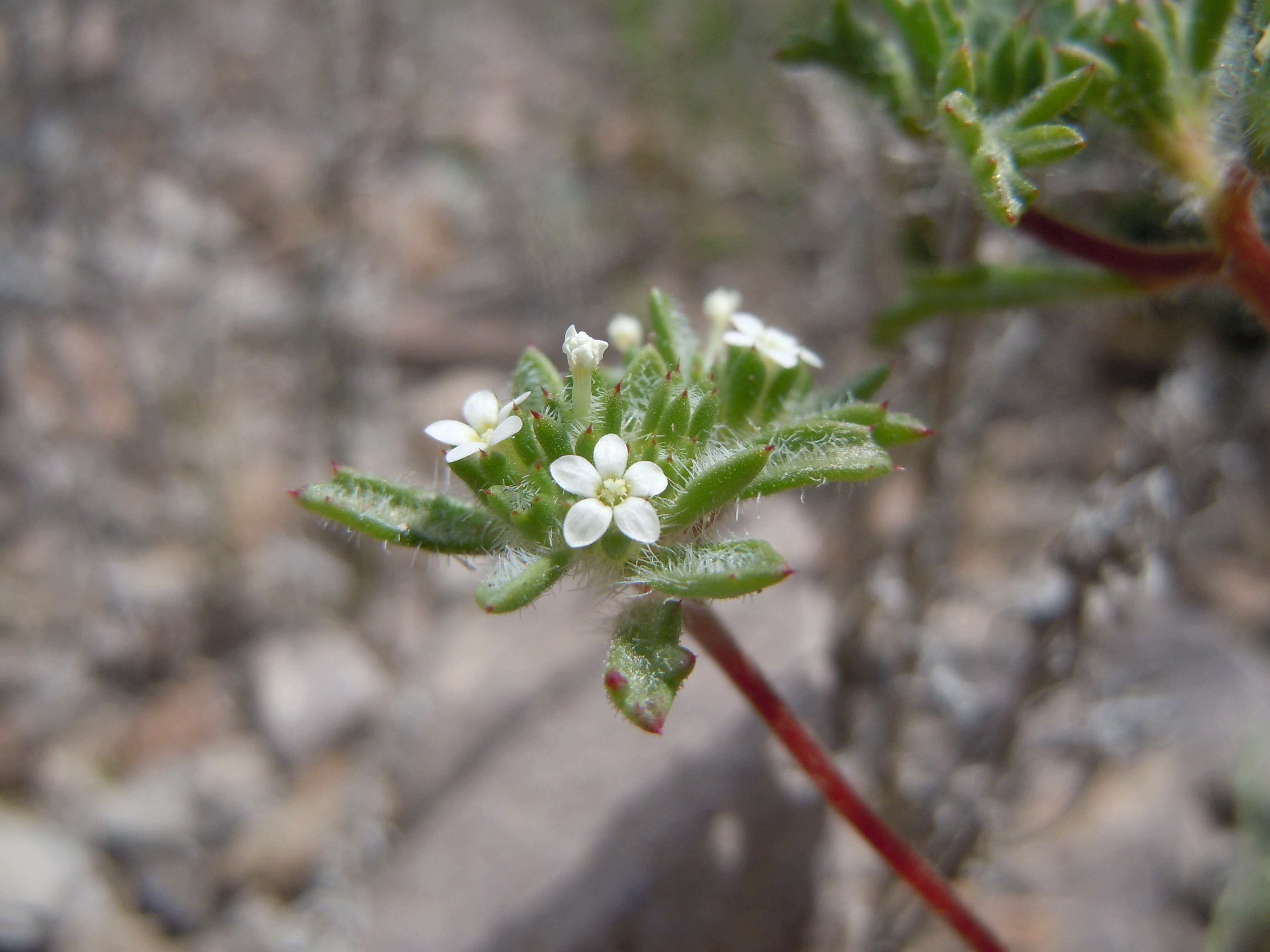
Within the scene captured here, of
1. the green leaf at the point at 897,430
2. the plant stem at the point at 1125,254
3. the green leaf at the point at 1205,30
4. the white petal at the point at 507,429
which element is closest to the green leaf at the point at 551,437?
the white petal at the point at 507,429

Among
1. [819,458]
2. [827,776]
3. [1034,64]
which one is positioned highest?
[1034,64]

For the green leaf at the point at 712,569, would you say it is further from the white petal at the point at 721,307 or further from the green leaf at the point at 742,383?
the white petal at the point at 721,307

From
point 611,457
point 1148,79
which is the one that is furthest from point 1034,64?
point 611,457

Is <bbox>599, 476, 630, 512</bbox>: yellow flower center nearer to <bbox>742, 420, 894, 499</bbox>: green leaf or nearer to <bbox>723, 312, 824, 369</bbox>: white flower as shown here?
<bbox>742, 420, 894, 499</bbox>: green leaf

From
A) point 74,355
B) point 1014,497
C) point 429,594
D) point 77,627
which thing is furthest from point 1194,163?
point 74,355

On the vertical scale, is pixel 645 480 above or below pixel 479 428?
below

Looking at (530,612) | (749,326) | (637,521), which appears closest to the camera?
(637,521)

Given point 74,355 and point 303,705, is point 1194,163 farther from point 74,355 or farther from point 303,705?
point 74,355

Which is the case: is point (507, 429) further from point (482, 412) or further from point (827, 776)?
point (827, 776)
